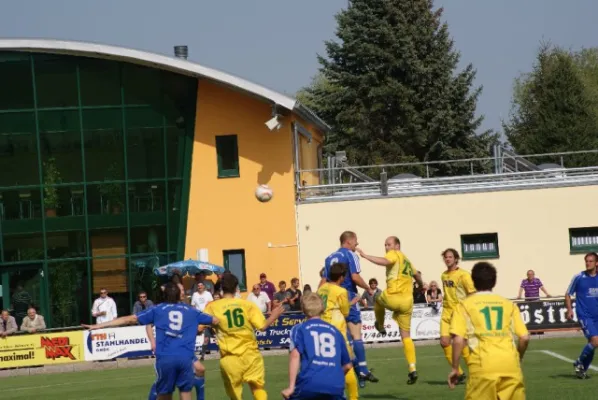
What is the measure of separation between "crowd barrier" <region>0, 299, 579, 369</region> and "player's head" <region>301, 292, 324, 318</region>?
18722 mm

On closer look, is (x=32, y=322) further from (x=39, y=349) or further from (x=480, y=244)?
→ (x=480, y=244)

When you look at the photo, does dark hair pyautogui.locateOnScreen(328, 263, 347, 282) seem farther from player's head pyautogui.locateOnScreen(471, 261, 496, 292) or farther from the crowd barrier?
the crowd barrier

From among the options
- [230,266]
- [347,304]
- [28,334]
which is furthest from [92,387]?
[230,266]

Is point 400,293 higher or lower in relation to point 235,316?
higher

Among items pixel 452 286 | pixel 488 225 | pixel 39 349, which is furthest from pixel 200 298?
pixel 452 286

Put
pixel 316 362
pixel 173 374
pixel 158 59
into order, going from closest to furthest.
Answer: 1. pixel 316 362
2. pixel 173 374
3. pixel 158 59

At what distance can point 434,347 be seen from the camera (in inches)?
1125

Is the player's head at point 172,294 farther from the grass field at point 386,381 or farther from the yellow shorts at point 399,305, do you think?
the yellow shorts at point 399,305

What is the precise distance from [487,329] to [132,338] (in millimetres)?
20112

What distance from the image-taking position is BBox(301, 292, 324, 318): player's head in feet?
37.0

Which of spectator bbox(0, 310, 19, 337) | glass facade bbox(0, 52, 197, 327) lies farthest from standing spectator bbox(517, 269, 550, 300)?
spectator bbox(0, 310, 19, 337)

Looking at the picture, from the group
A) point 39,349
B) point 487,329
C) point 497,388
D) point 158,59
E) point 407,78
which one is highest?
point 407,78

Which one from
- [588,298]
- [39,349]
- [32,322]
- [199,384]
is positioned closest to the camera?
[199,384]

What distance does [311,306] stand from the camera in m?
11.3
